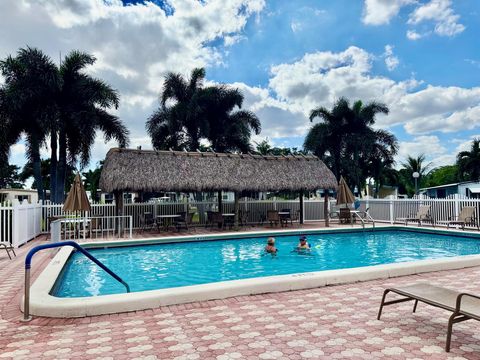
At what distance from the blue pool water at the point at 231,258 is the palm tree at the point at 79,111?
10.6 metres

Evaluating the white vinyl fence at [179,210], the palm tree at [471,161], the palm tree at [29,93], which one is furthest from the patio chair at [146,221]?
the palm tree at [471,161]

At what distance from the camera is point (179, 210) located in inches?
701

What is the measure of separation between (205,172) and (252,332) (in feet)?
42.5

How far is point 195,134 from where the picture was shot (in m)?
27.8

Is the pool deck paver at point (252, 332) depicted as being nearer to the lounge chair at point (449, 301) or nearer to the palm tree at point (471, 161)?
the lounge chair at point (449, 301)

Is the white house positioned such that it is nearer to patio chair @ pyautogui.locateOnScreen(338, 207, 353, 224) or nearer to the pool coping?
patio chair @ pyautogui.locateOnScreen(338, 207, 353, 224)

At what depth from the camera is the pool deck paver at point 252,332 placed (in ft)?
11.3

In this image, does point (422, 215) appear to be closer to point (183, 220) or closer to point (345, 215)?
point (345, 215)

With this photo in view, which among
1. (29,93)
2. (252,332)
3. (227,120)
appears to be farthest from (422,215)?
(29,93)

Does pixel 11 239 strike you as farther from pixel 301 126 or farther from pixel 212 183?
pixel 301 126

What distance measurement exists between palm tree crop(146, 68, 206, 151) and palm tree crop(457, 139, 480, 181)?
96.8 ft

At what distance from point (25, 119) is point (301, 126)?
2250 centimetres

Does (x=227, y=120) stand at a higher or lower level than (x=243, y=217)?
higher

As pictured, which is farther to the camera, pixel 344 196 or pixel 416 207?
pixel 416 207
